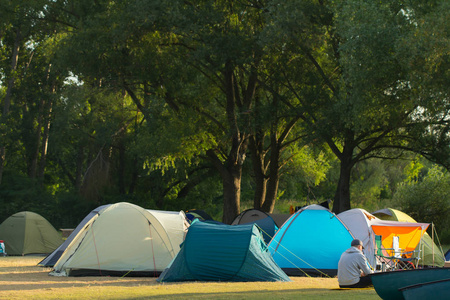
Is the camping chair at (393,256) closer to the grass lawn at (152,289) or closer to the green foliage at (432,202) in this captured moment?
the grass lawn at (152,289)

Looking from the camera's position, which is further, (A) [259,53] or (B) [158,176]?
(B) [158,176]

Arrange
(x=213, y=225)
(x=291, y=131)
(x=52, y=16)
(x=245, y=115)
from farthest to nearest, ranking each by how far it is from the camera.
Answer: (x=291, y=131), (x=52, y=16), (x=245, y=115), (x=213, y=225)

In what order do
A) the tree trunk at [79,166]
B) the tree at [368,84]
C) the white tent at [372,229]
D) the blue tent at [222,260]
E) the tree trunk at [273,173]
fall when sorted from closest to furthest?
the blue tent at [222,260] < the white tent at [372,229] < the tree at [368,84] < the tree trunk at [273,173] < the tree trunk at [79,166]

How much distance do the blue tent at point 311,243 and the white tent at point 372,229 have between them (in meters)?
1.11

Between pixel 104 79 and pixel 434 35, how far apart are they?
45.7 ft

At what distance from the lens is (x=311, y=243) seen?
48.8ft

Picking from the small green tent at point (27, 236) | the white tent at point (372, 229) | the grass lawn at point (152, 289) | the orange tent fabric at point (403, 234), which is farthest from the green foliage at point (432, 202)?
the grass lawn at point (152, 289)

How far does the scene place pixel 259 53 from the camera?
2316cm

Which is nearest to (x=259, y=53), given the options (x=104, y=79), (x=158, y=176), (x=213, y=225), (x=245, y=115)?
(x=245, y=115)

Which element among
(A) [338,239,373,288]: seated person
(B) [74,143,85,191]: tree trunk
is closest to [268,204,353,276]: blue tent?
(A) [338,239,373,288]: seated person

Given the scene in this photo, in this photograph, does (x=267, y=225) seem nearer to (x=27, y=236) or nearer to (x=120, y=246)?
(x=120, y=246)

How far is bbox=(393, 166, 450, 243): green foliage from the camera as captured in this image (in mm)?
29625

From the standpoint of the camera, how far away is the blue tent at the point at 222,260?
12.3 metres

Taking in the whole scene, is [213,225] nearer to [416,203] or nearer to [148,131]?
[148,131]
